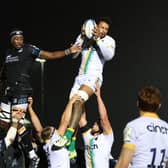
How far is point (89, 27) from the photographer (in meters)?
5.96

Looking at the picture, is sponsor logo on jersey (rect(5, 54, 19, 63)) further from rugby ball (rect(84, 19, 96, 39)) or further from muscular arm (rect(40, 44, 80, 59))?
rugby ball (rect(84, 19, 96, 39))

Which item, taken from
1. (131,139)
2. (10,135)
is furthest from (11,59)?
(131,139)

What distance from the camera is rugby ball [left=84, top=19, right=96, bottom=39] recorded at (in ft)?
19.4

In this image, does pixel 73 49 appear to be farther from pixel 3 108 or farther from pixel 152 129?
pixel 152 129

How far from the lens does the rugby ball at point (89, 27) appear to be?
19.4ft

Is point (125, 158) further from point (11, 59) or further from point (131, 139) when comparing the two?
point (11, 59)

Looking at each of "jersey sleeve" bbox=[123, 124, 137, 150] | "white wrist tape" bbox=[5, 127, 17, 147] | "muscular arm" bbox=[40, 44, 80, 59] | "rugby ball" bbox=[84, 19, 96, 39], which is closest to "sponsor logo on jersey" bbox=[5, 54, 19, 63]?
"muscular arm" bbox=[40, 44, 80, 59]

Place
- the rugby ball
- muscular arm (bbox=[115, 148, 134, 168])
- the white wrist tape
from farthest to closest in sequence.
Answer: the white wrist tape
the rugby ball
muscular arm (bbox=[115, 148, 134, 168])

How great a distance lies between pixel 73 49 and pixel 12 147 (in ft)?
5.04

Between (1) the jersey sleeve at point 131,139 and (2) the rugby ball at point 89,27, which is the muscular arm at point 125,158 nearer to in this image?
(1) the jersey sleeve at point 131,139

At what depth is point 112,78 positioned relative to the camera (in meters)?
9.47

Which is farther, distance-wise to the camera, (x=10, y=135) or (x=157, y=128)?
(x=10, y=135)

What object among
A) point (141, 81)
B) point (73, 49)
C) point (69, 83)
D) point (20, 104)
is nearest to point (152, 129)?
point (73, 49)

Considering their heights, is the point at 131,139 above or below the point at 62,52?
below
